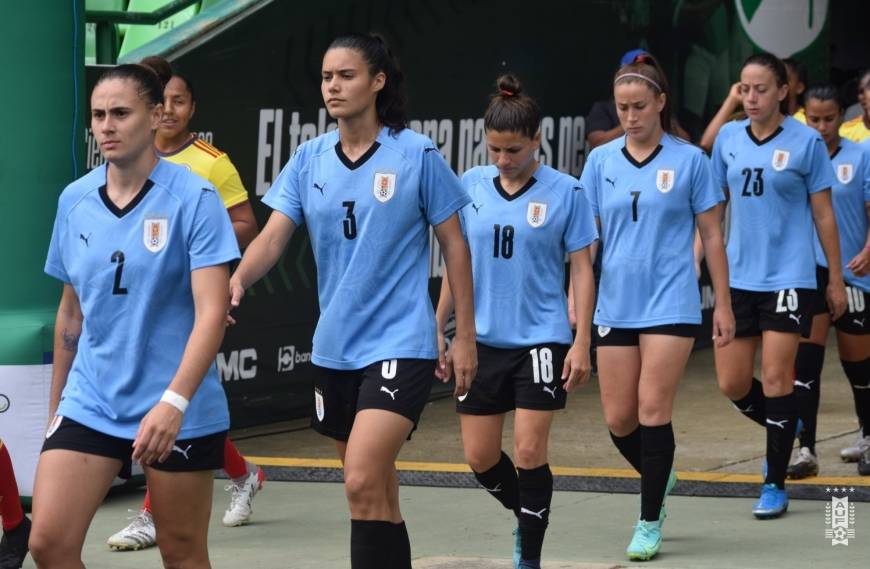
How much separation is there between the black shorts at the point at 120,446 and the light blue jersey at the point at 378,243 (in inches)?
30.7

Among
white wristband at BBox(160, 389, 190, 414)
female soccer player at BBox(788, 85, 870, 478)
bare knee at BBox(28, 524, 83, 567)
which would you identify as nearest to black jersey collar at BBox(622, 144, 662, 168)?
female soccer player at BBox(788, 85, 870, 478)

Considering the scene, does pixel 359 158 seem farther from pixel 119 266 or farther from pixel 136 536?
pixel 136 536

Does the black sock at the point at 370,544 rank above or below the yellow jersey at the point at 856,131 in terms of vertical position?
below

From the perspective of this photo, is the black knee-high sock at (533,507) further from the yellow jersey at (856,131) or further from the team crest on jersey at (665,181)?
the yellow jersey at (856,131)

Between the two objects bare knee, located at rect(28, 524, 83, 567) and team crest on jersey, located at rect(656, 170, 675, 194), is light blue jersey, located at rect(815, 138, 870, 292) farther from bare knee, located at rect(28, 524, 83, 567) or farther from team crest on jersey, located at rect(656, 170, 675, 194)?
bare knee, located at rect(28, 524, 83, 567)

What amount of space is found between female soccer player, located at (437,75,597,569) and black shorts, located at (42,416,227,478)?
1730mm

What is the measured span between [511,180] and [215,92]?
3453 millimetres

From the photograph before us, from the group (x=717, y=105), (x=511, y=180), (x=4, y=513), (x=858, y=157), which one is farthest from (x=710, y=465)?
(x=717, y=105)

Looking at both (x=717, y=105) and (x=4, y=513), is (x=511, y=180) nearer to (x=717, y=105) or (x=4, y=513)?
→ (x=4, y=513)

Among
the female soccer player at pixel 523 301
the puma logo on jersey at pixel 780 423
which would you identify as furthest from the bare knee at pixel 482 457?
the puma logo on jersey at pixel 780 423

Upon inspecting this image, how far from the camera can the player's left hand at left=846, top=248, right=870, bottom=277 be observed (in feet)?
28.6

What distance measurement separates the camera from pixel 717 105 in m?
13.9

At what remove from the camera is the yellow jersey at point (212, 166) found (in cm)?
758

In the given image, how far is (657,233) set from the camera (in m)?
7.16
